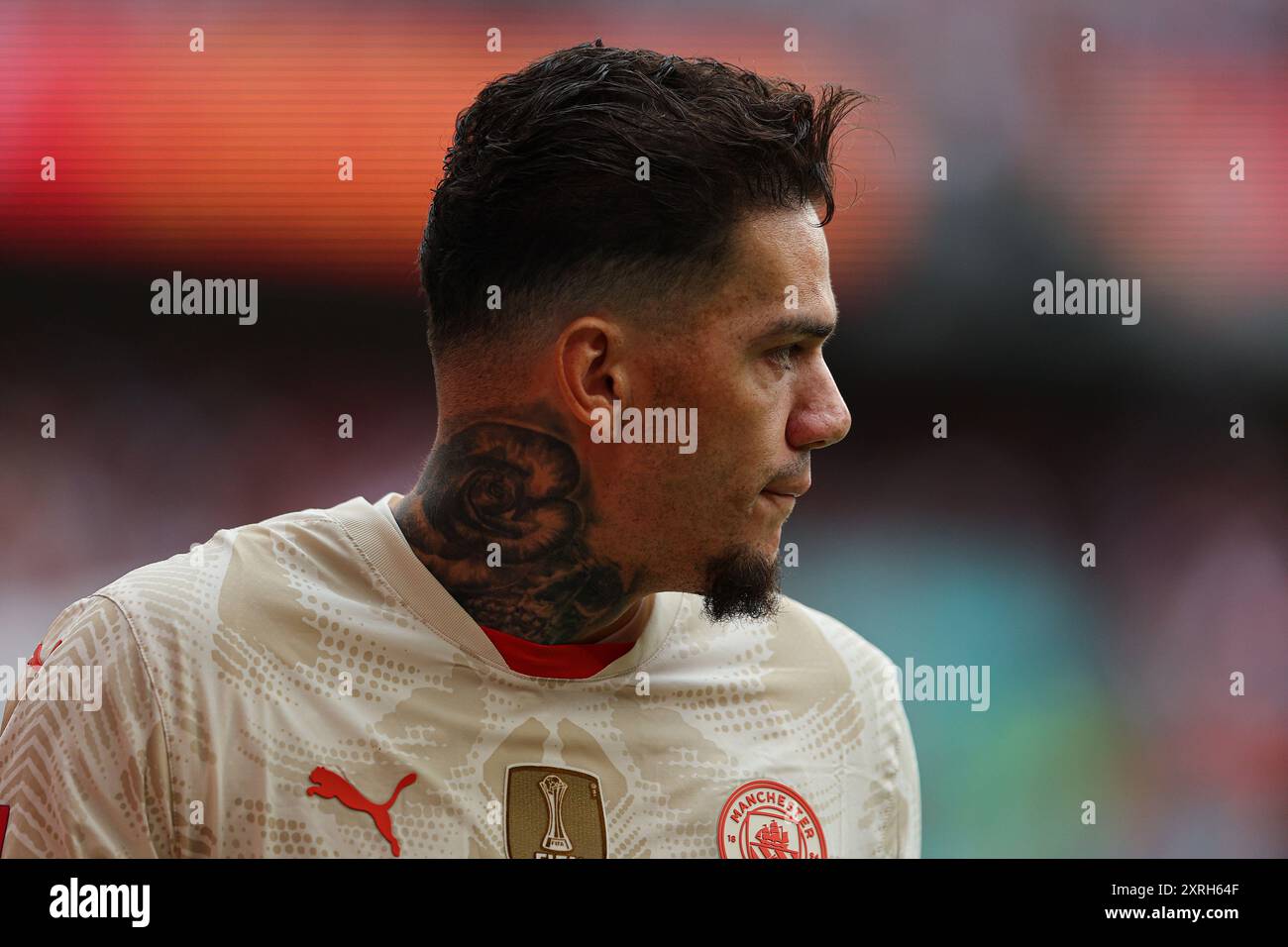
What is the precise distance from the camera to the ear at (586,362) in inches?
89.5

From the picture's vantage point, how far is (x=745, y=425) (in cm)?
228

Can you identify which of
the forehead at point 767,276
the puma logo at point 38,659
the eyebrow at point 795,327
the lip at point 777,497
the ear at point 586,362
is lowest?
the puma logo at point 38,659

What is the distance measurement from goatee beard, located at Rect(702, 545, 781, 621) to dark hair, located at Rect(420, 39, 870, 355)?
47 cm

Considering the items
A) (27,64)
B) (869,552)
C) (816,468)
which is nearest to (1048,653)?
(869,552)

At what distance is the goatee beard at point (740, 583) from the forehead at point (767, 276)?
0.40 meters

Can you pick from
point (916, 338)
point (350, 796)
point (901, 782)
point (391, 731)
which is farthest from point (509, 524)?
point (916, 338)

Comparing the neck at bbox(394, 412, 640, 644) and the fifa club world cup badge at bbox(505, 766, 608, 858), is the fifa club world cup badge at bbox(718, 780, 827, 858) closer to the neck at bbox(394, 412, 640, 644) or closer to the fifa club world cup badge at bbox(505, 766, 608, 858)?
→ the fifa club world cup badge at bbox(505, 766, 608, 858)

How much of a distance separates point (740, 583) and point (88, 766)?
1100 mm

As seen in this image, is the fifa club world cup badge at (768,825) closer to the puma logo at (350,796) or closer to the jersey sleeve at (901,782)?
the jersey sleeve at (901,782)

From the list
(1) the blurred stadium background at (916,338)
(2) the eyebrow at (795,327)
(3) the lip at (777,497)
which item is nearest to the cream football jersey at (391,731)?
(3) the lip at (777,497)

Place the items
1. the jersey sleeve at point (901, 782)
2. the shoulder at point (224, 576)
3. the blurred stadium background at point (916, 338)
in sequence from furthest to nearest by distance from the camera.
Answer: the blurred stadium background at point (916, 338) < the jersey sleeve at point (901, 782) < the shoulder at point (224, 576)

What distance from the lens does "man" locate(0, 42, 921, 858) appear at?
2172mm

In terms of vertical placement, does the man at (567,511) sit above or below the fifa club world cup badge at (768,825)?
above

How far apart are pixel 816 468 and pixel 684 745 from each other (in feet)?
6.07
